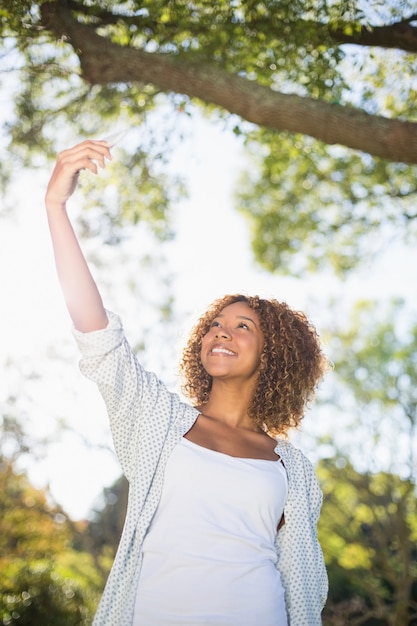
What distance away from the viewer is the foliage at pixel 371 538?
1370 centimetres

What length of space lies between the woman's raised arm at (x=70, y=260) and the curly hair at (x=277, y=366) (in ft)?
3.51

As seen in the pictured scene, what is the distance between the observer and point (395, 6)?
536 centimetres

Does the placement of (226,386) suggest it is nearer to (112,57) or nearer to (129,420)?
(129,420)

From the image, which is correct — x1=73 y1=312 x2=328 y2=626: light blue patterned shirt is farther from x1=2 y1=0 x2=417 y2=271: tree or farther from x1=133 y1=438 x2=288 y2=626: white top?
x1=2 y1=0 x2=417 y2=271: tree

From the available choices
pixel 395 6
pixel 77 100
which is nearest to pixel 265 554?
pixel 395 6

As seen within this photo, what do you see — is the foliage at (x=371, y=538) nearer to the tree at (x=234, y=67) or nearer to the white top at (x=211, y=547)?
the tree at (x=234, y=67)

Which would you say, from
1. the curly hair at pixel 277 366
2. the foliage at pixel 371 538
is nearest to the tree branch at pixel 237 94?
the curly hair at pixel 277 366

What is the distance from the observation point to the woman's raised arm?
2516mm

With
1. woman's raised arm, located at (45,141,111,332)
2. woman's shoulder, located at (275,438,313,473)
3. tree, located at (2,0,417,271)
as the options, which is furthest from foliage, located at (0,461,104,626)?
woman's raised arm, located at (45,141,111,332)

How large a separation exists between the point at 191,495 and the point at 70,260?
0.97 m

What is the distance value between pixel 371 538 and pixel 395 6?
43.2 ft

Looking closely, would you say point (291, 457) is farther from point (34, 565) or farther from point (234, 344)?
point (34, 565)

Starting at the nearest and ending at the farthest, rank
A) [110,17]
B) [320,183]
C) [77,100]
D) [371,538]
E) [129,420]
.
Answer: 1. [129,420]
2. [110,17]
3. [77,100]
4. [320,183]
5. [371,538]

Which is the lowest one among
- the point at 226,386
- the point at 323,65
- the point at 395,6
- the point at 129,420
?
the point at 129,420
